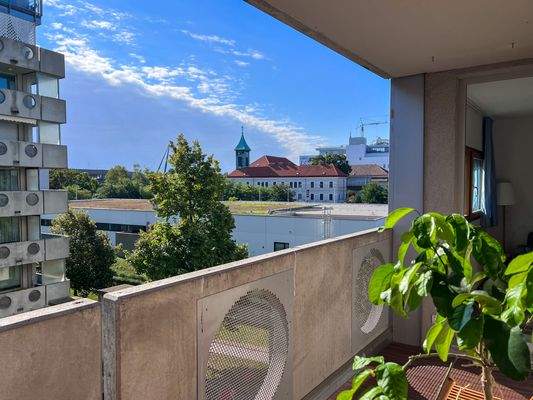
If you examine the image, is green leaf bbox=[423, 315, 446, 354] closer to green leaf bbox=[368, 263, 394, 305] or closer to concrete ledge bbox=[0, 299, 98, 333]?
green leaf bbox=[368, 263, 394, 305]

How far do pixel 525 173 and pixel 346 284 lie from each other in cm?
456

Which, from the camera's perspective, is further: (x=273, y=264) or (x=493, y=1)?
(x=493, y=1)

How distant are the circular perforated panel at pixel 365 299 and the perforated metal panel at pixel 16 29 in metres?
→ 27.9

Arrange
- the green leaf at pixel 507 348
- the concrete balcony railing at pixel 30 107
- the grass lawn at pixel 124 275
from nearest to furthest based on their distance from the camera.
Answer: the green leaf at pixel 507 348 → the concrete balcony railing at pixel 30 107 → the grass lawn at pixel 124 275

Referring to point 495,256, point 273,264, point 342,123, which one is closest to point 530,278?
point 495,256

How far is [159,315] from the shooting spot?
Answer: 4.21 feet

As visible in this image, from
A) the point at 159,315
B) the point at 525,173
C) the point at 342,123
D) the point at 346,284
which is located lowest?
the point at 346,284

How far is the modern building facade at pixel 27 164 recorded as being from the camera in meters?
23.2

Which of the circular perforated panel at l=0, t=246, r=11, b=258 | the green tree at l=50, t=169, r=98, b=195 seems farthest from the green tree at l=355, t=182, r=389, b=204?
the green tree at l=50, t=169, r=98, b=195

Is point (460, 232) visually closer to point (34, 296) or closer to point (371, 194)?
point (34, 296)

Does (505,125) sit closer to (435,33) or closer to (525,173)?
(525,173)

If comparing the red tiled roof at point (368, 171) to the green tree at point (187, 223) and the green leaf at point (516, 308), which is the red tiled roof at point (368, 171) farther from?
the green leaf at point (516, 308)

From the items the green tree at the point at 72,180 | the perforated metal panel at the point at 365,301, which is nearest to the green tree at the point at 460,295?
the perforated metal panel at the point at 365,301

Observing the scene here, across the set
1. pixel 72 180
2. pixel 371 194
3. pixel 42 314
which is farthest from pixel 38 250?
pixel 42 314
